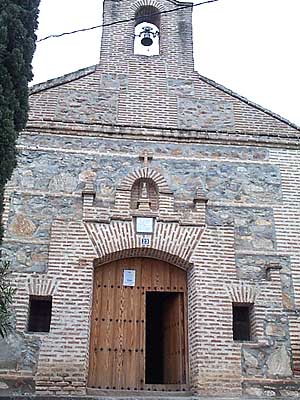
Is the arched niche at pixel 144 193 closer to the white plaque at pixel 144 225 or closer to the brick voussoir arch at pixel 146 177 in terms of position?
the brick voussoir arch at pixel 146 177

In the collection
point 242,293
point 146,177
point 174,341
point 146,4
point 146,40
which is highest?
point 146,4

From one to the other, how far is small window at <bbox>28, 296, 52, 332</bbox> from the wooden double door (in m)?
0.72

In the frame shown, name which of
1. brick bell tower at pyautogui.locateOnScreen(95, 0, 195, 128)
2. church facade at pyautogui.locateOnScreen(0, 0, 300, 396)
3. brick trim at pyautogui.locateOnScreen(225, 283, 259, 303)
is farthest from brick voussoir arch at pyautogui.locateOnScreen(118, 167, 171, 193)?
brick trim at pyautogui.locateOnScreen(225, 283, 259, 303)

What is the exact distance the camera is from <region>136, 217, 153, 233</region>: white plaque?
355 inches

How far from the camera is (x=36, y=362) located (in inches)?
316

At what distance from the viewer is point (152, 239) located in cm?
896

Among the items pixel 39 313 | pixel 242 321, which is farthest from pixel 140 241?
pixel 242 321

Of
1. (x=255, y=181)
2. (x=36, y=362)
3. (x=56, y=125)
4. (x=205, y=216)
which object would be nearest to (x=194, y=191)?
(x=205, y=216)

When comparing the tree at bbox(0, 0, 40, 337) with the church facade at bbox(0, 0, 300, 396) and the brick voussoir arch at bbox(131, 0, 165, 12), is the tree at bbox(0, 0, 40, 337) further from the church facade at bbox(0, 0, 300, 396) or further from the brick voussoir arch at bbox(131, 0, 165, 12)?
the brick voussoir arch at bbox(131, 0, 165, 12)

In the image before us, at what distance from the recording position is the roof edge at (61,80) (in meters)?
10.4

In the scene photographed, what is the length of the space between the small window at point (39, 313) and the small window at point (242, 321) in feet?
9.66

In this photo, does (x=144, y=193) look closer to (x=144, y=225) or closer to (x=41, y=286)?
(x=144, y=225)

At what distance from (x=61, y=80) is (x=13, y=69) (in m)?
3.48

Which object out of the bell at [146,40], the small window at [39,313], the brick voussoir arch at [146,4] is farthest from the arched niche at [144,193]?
the brick voussoir arch at [146,4]
